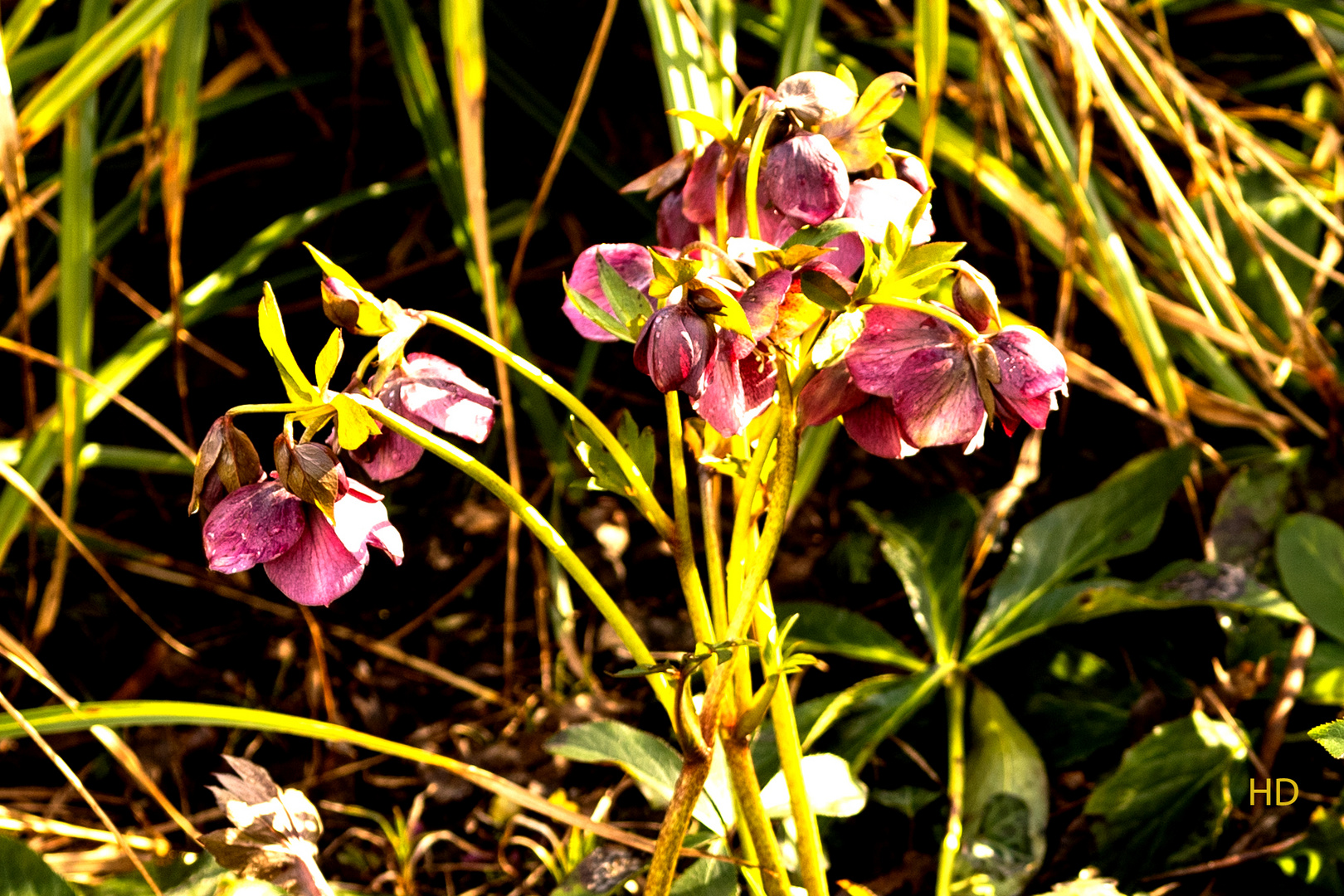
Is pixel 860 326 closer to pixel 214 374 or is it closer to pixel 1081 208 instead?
pixel 1081 208

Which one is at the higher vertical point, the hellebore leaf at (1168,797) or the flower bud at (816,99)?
the flower bud at (816,99)

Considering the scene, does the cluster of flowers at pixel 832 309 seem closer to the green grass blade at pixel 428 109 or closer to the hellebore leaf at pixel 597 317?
the hellebore leaf at pixel 597 317

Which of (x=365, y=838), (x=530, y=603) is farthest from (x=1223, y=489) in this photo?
(x=365, y=838)

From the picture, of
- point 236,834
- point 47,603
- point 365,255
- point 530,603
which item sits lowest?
point 530,603

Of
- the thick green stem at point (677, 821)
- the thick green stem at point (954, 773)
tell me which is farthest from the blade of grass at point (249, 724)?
the thick green stem at point (954, 773)

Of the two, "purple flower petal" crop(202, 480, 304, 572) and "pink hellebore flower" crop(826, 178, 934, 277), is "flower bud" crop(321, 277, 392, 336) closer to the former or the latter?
"purple flower petal" crop(202, 480, 304, 572)

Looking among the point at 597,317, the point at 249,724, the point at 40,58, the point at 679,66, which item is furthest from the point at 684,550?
the point at 40,58
